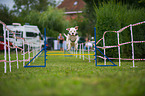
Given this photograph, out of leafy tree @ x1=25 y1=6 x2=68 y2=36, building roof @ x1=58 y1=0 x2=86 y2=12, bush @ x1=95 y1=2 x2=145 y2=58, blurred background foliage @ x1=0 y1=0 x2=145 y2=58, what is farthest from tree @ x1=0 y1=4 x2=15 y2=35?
building roof @ x1=58 y1=0 x2=86 y2=12

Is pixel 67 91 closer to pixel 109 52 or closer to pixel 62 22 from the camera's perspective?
pixel 109 52

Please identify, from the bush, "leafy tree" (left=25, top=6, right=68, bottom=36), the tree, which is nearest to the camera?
the bush

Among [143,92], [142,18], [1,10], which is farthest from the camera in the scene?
[1,10]

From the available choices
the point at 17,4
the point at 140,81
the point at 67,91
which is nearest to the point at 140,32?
the point at 140,81

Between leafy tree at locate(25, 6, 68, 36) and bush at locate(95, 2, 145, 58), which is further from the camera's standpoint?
leafy tree at locate(25, 6, 68, 36)

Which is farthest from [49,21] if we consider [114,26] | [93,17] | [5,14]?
[114,26]

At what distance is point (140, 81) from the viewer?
245cm

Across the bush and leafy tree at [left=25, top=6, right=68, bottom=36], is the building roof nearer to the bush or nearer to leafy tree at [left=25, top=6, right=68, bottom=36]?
leafy tree at [left=25, top=6, right=68, bottom=36]

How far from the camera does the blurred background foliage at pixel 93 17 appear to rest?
9.54 m

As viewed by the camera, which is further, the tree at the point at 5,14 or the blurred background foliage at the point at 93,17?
the tree at the point at 5,14

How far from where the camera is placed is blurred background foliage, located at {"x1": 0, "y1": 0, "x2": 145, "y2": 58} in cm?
954

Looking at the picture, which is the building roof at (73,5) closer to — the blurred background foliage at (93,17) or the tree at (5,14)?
the blurred background foliage at (93,17)

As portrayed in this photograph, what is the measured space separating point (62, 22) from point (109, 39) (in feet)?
91.2

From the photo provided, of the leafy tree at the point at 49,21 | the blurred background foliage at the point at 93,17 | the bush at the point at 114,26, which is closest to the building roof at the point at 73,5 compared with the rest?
the blurred background foliage at the point at 93,17
